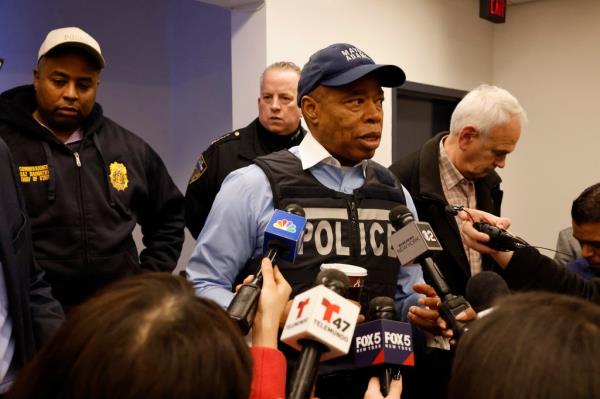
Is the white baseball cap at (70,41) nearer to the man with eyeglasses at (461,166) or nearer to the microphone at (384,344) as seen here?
the man with eyeglasses at (461,166)

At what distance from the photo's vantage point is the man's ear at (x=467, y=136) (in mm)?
2441

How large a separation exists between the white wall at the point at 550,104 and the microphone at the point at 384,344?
13.9 feet

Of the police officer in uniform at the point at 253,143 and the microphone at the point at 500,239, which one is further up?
the police officer in uniform at the point at 253,143

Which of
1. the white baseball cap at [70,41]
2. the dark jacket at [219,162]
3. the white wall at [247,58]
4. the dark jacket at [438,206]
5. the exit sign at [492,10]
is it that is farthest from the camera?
→ the exit sign at [492,10]

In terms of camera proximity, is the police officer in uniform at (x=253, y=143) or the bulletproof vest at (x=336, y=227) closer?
the bulletproof vest at (x=336, y=227)

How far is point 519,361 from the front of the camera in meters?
0.67

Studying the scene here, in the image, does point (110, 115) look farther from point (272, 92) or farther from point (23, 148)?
point (23, 148)

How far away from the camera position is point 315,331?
97cm

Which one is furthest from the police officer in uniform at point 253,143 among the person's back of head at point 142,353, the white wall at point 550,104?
the white wall at point 550,104

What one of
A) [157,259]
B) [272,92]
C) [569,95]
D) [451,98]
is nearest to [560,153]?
[569,95]

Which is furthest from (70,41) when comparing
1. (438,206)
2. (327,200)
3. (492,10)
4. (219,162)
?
(492,10)

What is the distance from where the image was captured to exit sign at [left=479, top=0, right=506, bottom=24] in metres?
4.18

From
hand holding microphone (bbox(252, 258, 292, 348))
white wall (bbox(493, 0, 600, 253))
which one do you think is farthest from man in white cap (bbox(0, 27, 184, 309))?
white wall (bbox(493, 0, 600, 253))

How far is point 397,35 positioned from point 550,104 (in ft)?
5.50
